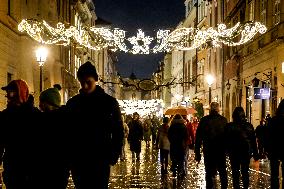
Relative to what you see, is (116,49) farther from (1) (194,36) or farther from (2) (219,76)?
(2) (219,76)

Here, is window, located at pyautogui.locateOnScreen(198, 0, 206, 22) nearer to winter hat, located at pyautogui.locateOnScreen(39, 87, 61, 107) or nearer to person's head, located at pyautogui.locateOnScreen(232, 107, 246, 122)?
person's head, located at pyautogui.locateOnScreen(232, 107, 246, 122)

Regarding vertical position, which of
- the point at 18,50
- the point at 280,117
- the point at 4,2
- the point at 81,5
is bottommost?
the point at 280,117

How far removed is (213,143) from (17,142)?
7003mm

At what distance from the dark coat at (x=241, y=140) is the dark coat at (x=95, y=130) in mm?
6386

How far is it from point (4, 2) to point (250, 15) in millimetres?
15858

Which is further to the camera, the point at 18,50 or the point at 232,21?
the point at 232,21

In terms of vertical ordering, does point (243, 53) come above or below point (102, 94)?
above

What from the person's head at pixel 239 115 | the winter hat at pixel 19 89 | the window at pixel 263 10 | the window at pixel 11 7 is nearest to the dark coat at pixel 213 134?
the person's head at pixel 239 115

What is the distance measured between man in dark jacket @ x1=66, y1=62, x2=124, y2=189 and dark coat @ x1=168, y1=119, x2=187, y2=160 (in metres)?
10.7

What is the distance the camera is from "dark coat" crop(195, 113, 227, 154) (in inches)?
493

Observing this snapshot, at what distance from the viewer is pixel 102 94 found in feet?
21.0

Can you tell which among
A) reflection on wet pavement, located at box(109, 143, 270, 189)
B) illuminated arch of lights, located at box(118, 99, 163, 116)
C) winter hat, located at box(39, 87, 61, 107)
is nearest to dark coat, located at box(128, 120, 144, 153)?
reflection on wet pavement, located at box(109, 143, 270, 189)

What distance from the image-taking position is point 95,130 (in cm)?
630

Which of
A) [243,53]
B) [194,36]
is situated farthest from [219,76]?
[194,36]
